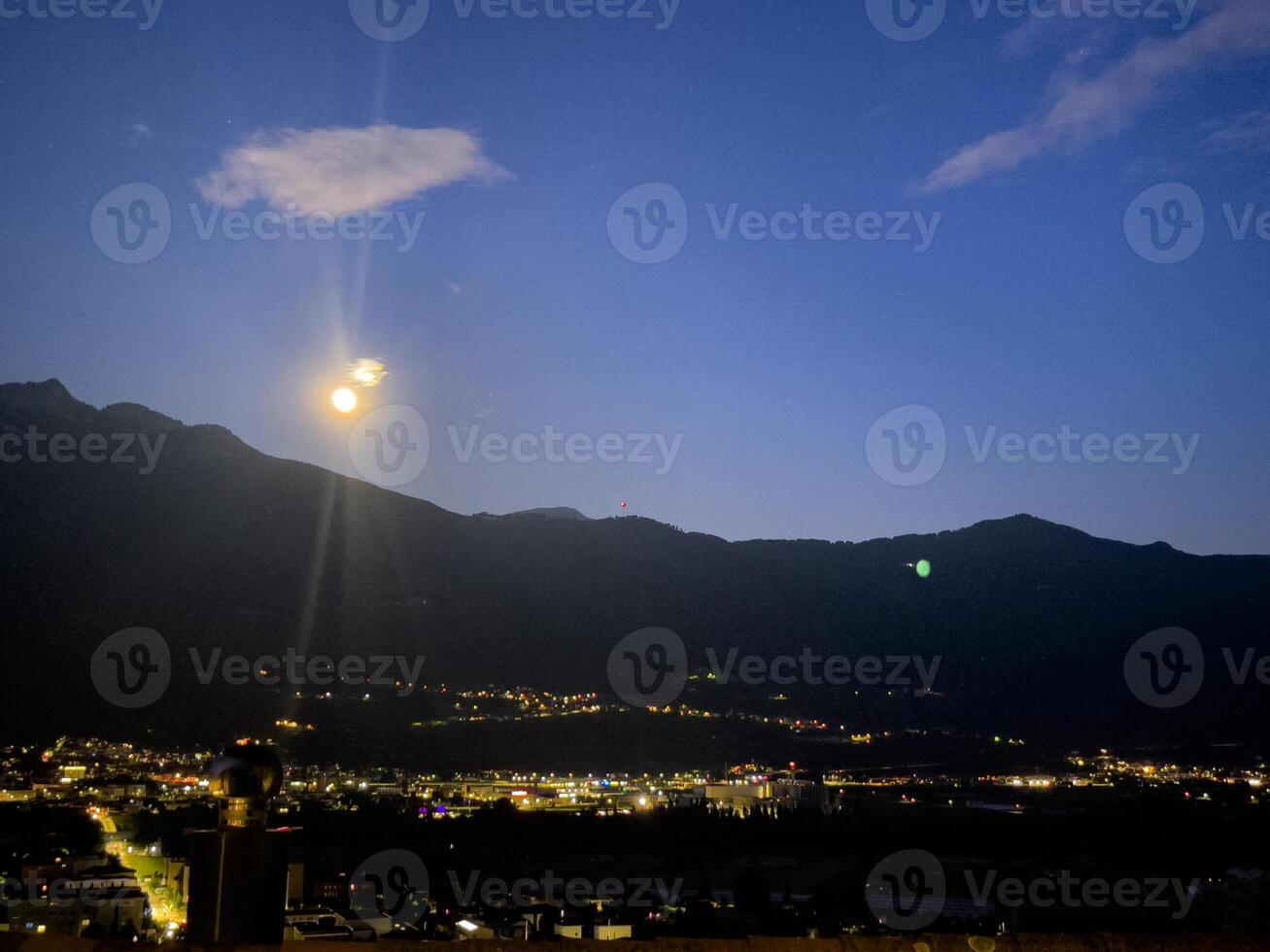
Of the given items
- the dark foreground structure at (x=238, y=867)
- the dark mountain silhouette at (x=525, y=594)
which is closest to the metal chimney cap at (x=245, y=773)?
the dark foreground structure at (x=238, y=867)

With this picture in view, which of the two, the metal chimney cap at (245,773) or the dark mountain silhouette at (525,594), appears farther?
the dark mountain silhouette at (525,594)

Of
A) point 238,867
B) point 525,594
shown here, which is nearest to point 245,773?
point 238,867

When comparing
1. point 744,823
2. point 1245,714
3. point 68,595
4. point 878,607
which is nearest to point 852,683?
point 878,607

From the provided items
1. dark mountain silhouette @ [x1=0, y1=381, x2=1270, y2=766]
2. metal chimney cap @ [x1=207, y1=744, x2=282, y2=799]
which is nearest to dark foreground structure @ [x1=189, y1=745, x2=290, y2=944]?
metal chimney cap @ [x1=207, y1=744, x2=282, y2=799]

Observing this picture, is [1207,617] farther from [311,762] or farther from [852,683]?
[311,762]

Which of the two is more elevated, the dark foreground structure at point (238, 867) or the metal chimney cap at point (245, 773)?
the metal chimney cap at point (245, 773)

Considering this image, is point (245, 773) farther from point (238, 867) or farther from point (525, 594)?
point (525, 594)

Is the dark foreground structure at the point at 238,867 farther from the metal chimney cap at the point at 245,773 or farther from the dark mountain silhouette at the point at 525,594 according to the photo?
the dark mountain silhouette at the point at 525,594

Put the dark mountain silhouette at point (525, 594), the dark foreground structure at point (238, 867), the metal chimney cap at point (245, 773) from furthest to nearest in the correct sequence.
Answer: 1. the dark mountain silhouette at point (525, 594)
2. the metal chimney cap at point (245, 773)
3. the dark foreground structure at point (238, 867)
